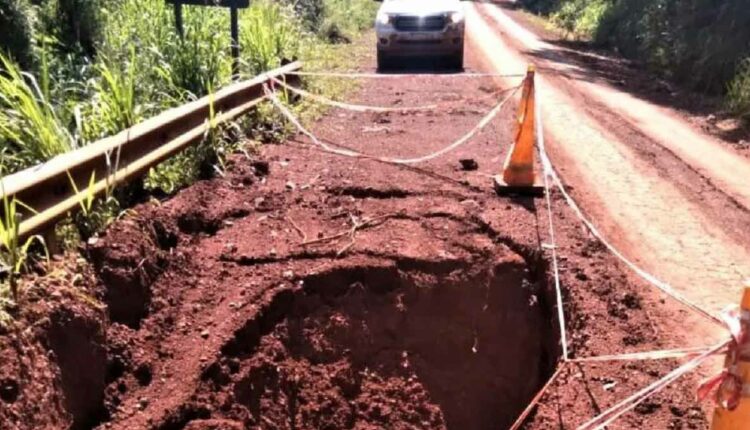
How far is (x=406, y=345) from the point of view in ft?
18.7

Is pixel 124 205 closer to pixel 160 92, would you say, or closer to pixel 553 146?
pixel 160 92

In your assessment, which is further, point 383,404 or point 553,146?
point 553,146

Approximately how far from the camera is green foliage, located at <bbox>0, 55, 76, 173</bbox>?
5336 millimetres

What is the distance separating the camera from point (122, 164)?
550 centimetres

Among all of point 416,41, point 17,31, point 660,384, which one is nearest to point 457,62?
point 416,41

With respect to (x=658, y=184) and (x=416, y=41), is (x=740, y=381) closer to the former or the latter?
(x=658, y=184)

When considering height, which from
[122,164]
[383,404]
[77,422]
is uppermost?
[122,164]

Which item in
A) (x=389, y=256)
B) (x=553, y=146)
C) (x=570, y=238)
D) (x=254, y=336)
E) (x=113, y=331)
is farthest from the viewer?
(x=553, y=146)

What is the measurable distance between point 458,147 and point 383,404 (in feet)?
13.9

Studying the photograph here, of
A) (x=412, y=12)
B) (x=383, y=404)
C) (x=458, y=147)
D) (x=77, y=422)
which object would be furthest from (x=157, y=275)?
(x=412, y=12)

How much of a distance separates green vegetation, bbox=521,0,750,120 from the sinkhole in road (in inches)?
352

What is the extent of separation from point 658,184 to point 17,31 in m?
6.57

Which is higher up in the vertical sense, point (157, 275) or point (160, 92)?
point (160, 92)

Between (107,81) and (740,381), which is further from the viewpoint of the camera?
(107,81)
